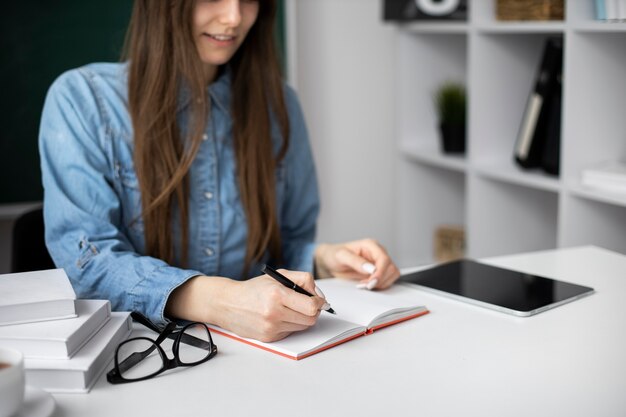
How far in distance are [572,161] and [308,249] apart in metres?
0.84

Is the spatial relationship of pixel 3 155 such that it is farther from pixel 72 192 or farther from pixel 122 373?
pixel 122 373

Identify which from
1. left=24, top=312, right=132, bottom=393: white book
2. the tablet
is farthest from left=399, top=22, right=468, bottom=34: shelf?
left=24, top=312, right=132, bottom=393: white book

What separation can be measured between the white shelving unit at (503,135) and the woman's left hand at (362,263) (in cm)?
78

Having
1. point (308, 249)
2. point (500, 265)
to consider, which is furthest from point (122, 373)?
point (500, 265)

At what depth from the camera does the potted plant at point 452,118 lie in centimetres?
271

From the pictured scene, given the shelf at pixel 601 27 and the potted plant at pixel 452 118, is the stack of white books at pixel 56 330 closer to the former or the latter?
the shelf at pixel 601 27

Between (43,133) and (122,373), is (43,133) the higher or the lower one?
the higher one

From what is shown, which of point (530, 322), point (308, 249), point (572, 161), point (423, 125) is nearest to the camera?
point (530, 322)

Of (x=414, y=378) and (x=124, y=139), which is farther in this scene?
(x=124, y=139)

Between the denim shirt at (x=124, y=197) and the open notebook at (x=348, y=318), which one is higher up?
the denim shirt at (x=124, y=197)

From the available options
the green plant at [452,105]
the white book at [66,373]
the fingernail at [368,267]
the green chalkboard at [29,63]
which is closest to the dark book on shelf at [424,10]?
the green plant at [452,105]

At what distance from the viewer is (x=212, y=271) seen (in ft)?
5.44

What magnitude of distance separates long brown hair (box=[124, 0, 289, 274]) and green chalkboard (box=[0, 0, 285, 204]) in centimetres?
79

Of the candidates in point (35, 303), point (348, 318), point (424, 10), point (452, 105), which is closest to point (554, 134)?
point (452, 105)
